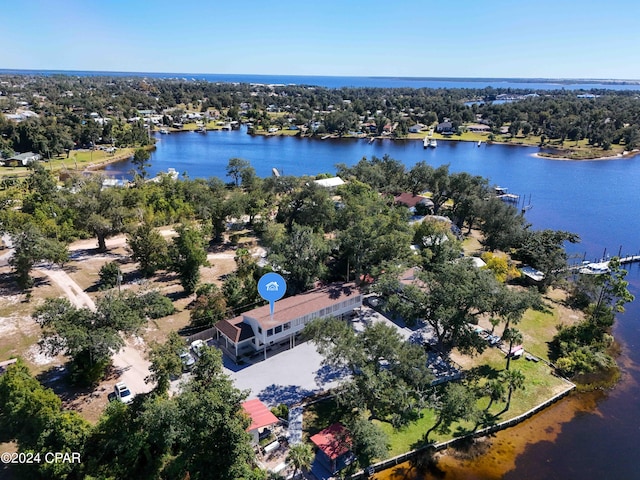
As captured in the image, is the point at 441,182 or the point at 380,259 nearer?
the point at 380,259

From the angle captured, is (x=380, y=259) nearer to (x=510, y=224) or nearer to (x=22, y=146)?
(x=510, y=224)

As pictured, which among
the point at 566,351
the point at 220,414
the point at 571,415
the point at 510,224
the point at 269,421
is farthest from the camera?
the point at 510,224

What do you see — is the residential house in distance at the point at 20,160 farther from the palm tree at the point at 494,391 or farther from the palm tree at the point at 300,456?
the palm tree at the point at 494,391

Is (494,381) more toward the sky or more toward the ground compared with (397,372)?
more toward the ground

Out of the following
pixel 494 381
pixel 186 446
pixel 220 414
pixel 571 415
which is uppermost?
pixel 220 414

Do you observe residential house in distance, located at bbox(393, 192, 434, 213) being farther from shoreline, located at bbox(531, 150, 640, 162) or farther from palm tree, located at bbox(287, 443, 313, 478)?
shoreline, located at bbox(531, 150, 640, 162)

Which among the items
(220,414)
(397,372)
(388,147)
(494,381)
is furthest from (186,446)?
(388,147)

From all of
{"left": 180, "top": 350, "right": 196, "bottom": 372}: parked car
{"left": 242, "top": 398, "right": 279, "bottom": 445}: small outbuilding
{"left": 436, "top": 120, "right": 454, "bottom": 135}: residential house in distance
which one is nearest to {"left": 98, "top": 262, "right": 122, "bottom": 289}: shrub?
{"left": 180, "top": 350, "right": 196, "bottom": 372}: parked car
